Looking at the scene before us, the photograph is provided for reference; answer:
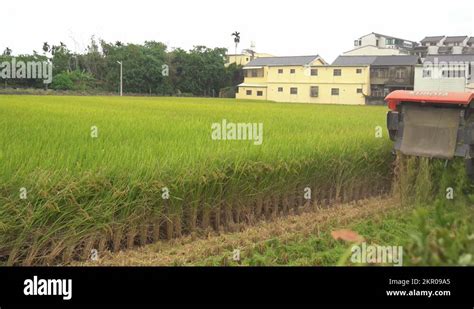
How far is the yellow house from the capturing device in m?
32.5

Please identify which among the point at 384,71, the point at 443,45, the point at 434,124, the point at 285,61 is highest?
the point at 443,45

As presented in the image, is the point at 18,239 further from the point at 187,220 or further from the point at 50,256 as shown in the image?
the point at 187,220

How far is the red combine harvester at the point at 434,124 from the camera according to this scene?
15.2 ft

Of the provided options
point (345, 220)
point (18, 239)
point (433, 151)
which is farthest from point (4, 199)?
point (433, 151)

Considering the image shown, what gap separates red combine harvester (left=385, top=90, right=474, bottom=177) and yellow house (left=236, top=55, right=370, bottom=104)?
27.8 metres

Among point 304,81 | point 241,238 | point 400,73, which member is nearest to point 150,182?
point 241,238

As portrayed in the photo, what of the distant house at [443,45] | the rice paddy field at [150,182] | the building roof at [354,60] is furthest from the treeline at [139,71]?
the rice paddy field at [150,182]

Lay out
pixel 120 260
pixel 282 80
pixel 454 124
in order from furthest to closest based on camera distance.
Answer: pixel 282 80, pixel 454 124, pixel 120 260

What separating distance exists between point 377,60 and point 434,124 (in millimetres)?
28586

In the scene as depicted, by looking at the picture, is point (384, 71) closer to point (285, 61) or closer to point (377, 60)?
point (377, 60)

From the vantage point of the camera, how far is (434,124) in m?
4.87

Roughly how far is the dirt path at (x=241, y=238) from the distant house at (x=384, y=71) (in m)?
23.8
